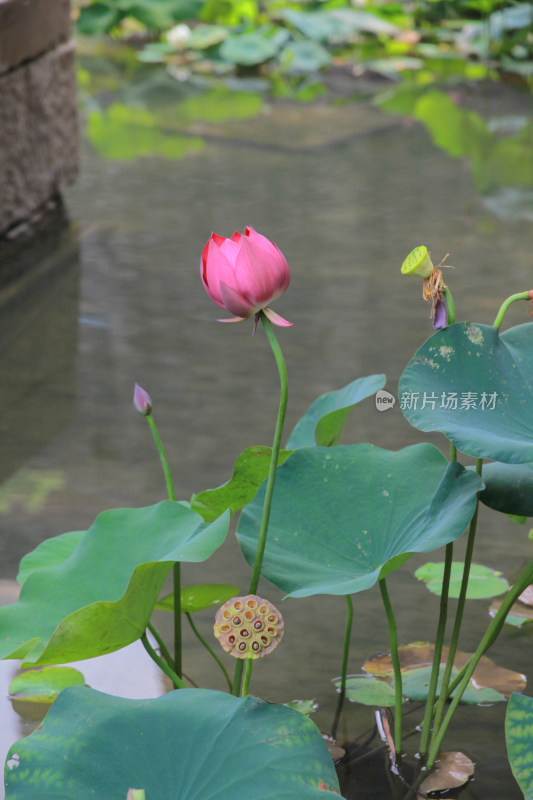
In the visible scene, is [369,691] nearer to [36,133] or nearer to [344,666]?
[344,666]

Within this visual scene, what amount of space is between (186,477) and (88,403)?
0.35 m

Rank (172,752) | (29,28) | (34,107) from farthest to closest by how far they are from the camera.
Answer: (34,107) → (29,28) → (172,752)

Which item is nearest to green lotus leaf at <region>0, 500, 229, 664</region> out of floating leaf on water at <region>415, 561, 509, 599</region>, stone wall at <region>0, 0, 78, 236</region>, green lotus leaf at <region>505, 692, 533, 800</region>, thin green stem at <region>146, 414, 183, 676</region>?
thin green stem at <region>146, 414, 183, 676</region>

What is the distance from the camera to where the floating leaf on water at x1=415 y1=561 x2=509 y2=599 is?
4.01 ft

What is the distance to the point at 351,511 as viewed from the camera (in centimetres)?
87

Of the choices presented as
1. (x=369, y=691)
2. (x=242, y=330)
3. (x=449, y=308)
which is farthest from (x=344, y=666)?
(x=242, y=330)

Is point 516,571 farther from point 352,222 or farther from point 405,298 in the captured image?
point 352,222

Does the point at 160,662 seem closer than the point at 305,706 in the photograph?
Yes

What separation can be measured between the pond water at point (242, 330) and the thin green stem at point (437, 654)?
0.20ft

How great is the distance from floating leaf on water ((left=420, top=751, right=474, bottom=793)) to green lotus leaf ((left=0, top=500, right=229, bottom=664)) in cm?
33

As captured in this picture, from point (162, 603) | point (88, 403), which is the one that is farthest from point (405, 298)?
point (162, 603)

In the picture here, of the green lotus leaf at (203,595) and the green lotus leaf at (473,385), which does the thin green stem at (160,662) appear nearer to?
the green lotus leaf at (203,595)

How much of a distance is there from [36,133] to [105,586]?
211cm

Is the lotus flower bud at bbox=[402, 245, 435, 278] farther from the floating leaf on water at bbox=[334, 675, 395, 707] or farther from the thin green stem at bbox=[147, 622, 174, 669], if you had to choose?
the floating leaf on water at bbox=[334, 675, 395, 707]
